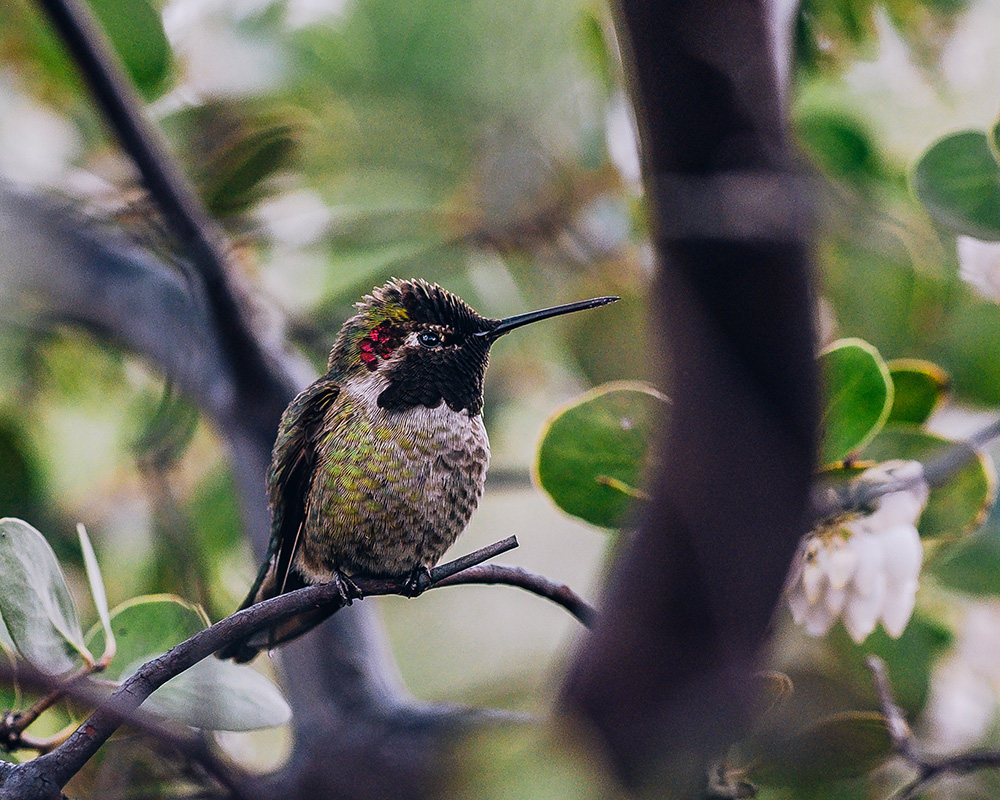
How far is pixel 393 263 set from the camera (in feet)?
2.99

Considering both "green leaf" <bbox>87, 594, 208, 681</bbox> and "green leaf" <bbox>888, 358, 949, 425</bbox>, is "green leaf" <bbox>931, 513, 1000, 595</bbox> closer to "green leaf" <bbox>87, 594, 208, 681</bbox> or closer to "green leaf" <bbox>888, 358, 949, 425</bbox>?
"green leaf" <bbox>888, 358, 949, 425</bbox>

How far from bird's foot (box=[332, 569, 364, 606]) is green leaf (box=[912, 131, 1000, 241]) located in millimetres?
505

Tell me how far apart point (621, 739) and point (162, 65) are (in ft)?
2.79

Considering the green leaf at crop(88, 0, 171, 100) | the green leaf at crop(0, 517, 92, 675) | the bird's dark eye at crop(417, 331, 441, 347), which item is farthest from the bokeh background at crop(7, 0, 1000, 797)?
the bird's dark eye at crop(417, 331, 441, 347)

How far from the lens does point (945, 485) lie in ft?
2.18

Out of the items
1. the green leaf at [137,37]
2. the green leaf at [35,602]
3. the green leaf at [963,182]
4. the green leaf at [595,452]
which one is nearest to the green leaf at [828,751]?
the green leaf at [595,452]

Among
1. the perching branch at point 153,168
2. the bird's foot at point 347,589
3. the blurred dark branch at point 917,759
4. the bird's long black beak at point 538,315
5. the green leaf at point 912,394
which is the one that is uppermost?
the perching branch at point 153,168

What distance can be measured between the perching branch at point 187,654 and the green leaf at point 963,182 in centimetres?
46

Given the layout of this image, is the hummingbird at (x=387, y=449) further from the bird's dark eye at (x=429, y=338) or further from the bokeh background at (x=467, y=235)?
the bokeh background at (x=467, y=235)

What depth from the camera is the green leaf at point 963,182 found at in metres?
0.66

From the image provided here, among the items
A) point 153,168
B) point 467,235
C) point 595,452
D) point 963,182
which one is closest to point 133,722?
point 595,452

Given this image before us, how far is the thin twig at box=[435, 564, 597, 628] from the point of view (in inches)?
14.2

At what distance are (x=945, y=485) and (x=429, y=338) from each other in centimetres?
44

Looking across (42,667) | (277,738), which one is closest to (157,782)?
(42,667)
